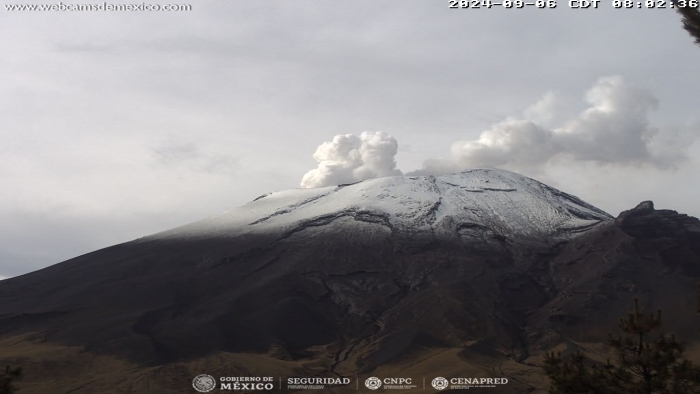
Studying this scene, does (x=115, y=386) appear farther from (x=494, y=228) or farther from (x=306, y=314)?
(x=494, y=228)

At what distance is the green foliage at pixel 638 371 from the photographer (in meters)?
25.3

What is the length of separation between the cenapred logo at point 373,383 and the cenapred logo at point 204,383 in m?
23.7

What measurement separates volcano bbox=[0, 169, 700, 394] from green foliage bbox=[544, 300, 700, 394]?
8396cm

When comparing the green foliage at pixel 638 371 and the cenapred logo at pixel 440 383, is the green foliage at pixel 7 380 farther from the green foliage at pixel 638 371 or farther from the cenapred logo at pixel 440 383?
the cenapred logo at pixel 440 383

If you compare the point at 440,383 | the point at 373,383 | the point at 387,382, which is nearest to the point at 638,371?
the point at 440,383

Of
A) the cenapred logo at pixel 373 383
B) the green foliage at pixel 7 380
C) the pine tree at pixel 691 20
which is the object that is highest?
the pine tree at pixel 691 20

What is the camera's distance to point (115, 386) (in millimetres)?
113062

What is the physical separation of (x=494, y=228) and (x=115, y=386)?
10884 centimetres

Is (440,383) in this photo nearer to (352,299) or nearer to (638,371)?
(352,299)

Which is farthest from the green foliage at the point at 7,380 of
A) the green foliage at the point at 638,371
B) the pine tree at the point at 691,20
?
the pine tree at the point at 691,20

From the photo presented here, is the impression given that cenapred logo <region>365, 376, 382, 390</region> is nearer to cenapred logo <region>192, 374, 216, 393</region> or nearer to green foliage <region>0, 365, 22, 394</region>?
cenapred logo <region>192, 374, 216, 393</region>

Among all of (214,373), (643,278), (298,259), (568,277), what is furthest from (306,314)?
(643,278)

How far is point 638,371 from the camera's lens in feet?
87.1

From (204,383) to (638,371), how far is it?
3788 inches
